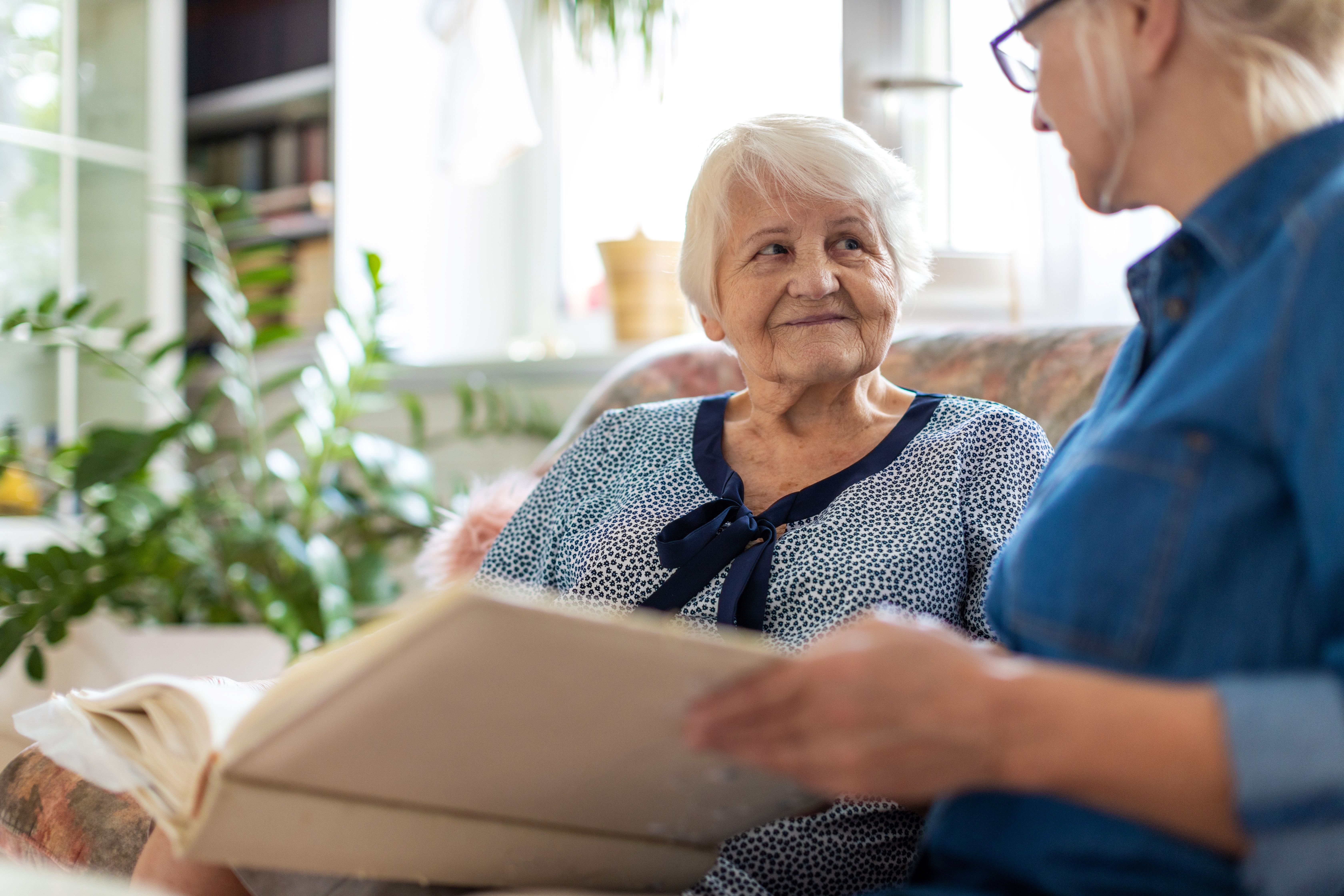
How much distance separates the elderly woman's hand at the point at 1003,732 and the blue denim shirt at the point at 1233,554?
2 centimetres

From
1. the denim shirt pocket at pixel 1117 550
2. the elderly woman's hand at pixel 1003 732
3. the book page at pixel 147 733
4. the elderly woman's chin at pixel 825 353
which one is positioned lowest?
the book page at pixel 147 733

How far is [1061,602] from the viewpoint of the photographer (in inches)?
24.6

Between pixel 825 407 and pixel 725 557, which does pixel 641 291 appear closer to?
pixel 825 407

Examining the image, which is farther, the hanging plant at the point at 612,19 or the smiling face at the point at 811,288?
the hanging plant at the point at 612,19

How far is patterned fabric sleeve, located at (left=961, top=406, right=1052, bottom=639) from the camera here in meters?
1.09

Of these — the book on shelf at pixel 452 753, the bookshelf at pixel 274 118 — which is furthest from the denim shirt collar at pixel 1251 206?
the bookshelf at pixel 274 118

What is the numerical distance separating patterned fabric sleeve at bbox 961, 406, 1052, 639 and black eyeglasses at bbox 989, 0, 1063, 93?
363 millimetres

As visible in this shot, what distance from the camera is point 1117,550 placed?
2.00ft

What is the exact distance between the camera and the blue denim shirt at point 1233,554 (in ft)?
1.74

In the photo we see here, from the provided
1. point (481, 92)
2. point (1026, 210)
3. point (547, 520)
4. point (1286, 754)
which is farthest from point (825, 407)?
point (481, 92)

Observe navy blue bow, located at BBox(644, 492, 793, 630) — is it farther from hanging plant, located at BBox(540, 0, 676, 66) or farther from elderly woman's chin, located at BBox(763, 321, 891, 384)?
hanging plant, located at BBox(540, 0, 676, 66)

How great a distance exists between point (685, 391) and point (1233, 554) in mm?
1085

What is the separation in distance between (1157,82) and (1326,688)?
36 centimetres

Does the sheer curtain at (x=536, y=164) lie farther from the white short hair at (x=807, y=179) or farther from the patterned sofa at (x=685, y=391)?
the white short hair at (x=807, y=179)
